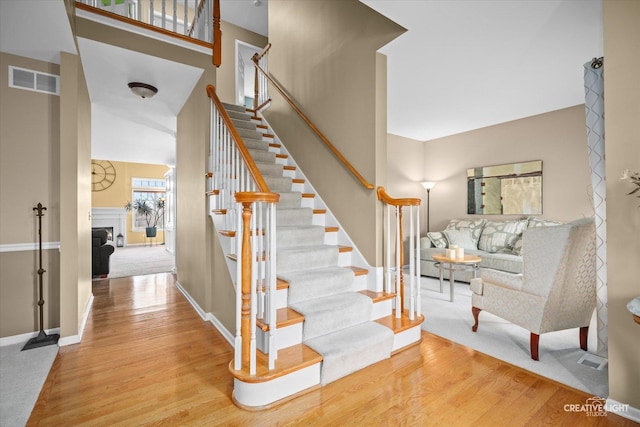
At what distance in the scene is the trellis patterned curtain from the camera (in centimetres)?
202

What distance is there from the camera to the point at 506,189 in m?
5.09

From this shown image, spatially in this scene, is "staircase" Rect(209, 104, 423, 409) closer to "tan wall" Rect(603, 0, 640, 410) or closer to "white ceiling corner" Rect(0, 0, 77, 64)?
"tan wall" Rect(603, 0, 640, 410)

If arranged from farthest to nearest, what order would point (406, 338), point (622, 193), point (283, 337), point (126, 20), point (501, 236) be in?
point (501, 236), point (126, 20), point (406, 338), point (283, 337), point (622, 193)

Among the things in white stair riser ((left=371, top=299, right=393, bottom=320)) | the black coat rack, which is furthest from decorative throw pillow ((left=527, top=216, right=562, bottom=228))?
the black coat rack

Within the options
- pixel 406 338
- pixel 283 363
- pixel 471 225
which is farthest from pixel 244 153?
pixel 471 225

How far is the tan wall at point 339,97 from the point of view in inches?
111

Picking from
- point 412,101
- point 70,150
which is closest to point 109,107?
point 70,150

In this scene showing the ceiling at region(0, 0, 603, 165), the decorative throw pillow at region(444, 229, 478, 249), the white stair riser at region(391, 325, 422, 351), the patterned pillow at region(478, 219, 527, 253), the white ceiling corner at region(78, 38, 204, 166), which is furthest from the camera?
the decorative throw pillow at region(444, 229, 478, 249)

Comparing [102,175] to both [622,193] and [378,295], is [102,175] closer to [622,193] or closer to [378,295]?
[378,295]

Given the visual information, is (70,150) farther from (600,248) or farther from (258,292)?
(600,248)

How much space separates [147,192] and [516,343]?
35.3ft

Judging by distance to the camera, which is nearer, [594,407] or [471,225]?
[594,407]

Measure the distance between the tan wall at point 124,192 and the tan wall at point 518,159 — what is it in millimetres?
8384

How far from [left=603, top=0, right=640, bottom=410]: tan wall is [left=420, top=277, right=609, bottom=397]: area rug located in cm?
31
